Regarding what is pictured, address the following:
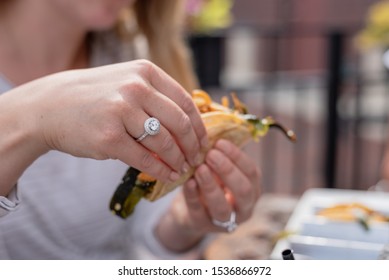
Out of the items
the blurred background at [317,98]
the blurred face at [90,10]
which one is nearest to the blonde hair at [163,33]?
the blurred face at [90,10]

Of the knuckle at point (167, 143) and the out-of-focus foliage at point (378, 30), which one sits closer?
the knuckle at point (167, 143)

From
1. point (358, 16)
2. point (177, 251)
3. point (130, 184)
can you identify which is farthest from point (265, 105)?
point (358, 16)

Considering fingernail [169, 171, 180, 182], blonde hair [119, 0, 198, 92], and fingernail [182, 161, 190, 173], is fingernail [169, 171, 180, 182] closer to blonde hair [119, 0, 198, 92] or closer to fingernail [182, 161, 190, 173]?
fingernail [182, 161, 190, 173]

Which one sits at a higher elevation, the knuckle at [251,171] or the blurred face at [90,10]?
the blurred face at [90,10]

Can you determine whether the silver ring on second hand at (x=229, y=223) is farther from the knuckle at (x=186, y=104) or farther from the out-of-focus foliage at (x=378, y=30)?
the out-of-focus foliage at (x=378, y=30)

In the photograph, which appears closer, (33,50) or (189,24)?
(33,50)
